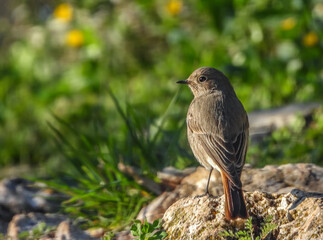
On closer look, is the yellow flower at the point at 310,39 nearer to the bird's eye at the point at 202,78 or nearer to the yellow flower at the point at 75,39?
the bird's eye at the point at 202,78

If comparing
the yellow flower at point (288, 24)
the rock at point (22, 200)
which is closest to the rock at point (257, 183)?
the rock at point (22, 200)

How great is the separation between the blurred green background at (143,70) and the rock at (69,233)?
0.73 m

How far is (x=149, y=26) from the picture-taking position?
9680 mm

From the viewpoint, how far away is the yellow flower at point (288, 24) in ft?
25.3

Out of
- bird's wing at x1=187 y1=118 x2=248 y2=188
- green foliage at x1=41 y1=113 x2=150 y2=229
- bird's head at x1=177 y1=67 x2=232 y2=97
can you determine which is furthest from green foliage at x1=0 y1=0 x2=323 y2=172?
bird's wing at x1=187 y1=118 x2=248 y2=188

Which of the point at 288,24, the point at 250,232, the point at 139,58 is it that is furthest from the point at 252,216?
the point at 139,58

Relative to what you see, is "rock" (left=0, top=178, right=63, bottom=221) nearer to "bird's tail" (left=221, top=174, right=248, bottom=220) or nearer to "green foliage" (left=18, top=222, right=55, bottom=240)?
"green foliage" (left=18, top=222, right=55, bottom=240)

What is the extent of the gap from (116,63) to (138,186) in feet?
16.7

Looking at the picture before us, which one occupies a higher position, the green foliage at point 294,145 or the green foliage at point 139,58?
the green foliage at point 139,58

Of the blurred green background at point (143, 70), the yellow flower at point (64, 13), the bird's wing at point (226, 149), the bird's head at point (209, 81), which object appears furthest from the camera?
the yellow flower at point (64, 13)

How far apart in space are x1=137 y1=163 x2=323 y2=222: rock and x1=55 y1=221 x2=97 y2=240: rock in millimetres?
450

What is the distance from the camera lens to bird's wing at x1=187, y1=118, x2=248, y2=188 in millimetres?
3785

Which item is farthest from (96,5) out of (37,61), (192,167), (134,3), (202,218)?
(202,218)

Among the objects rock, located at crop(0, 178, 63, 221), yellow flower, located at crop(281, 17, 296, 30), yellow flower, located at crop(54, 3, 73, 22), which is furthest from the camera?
yellow flower, located at crop(54, 3, 73, 22)
